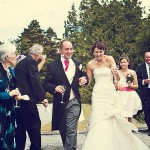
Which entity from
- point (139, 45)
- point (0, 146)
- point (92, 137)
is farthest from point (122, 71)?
point (139, 45)

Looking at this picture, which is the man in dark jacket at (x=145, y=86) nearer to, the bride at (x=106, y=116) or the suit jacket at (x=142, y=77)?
the suit jacket at (x=142, y=77)

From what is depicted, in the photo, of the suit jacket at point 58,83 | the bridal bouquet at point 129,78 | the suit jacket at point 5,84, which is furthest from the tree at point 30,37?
the suit jacket at point 5,84

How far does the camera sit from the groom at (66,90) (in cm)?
845

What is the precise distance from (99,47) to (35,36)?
50.3 metres

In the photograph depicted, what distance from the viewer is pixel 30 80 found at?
27.8 ft

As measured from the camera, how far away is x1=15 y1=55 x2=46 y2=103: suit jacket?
27.7 feet

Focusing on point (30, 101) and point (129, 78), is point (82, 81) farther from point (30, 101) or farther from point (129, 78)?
point (129, 78)

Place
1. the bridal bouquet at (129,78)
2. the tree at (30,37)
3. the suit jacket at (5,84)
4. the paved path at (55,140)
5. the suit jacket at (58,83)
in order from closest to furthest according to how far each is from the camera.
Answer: the suit jacket at (5,84), the suit jacket at (58,83), the paved path at (55,140), the bridal bouquet at (129,78), the tree at (30,37)

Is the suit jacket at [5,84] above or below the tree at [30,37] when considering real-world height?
below

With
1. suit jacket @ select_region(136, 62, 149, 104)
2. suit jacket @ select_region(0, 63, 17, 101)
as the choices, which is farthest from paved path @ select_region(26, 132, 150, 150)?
suit jacket @ select_region(0, 63, 17, 101)

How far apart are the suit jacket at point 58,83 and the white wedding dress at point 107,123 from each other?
389 millimetres

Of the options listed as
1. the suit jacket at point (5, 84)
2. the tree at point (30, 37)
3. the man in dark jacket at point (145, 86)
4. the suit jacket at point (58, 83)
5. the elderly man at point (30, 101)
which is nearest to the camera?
the suit jacket at point (5, 84)

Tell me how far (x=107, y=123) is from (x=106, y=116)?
135 mm

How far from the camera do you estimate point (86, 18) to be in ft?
150
